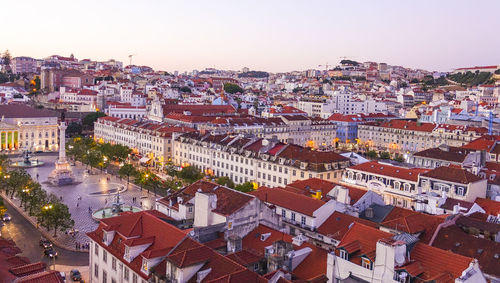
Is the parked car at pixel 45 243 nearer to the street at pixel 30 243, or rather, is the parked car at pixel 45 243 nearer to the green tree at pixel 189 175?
the street at pixel 30 243

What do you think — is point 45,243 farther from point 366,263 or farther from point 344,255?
→ point 366,263

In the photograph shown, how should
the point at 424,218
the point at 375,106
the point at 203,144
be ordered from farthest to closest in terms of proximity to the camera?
the point at 375,106
the point at 203,144
the point at 424,218

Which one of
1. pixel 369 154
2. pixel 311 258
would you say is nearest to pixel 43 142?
pixel 369 154

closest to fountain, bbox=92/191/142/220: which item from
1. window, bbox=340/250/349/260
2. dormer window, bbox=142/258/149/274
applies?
dormer window, bbox=142/258/149/274

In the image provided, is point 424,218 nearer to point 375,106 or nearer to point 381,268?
point 381,268

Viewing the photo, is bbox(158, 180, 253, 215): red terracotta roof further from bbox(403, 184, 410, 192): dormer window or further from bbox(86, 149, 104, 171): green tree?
bbox(86, 149, 104, 171): green tree

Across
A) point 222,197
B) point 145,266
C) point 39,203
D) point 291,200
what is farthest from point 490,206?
point 39,203

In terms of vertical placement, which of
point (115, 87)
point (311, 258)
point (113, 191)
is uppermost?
point (115, 87)
